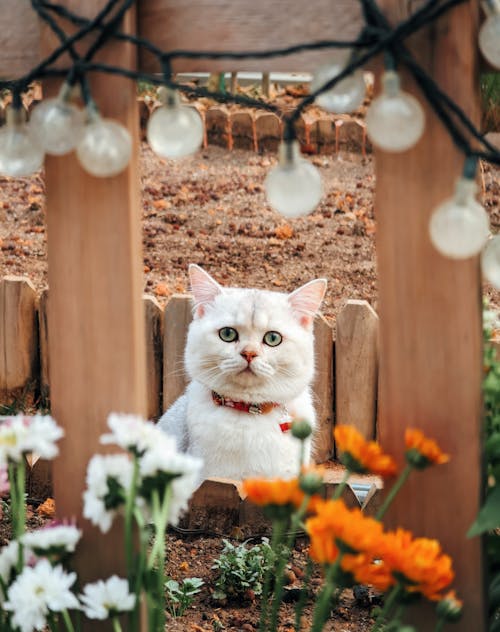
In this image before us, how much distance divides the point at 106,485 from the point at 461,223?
63 centimetres

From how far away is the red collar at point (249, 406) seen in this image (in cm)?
277

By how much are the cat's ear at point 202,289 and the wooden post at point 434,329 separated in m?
1.21

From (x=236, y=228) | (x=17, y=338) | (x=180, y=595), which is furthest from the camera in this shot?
(x=236, y=228)

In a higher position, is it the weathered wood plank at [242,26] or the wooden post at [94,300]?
the weathered wood plank at [242,26]

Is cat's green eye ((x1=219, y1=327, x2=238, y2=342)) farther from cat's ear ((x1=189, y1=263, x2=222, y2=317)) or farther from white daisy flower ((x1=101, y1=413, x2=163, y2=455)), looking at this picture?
white daisy flower ((x1=101, y1=413, x2=163, y2=455))

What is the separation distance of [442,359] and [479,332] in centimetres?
7

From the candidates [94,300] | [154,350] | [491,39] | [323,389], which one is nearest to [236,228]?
[154,350]

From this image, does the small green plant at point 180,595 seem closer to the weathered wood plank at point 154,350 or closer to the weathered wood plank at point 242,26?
the weathered wood plank at point 242,26

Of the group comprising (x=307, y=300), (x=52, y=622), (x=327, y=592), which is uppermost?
(x=307, y=300)

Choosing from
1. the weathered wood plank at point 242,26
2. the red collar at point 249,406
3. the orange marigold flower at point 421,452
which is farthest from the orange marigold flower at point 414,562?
the red collar at point 249,406

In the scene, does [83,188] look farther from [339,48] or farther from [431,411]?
[431,411]

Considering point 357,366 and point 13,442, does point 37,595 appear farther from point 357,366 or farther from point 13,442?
point 357,366

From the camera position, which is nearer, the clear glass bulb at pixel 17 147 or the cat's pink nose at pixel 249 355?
the clear glass bulb at pixel 17 147

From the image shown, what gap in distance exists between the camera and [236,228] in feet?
14.9
